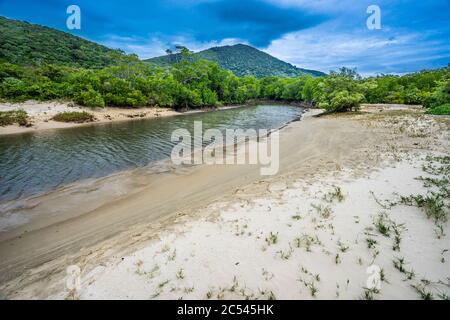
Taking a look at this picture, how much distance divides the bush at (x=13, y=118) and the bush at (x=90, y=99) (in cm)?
820

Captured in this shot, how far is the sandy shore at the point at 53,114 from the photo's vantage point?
957 inches

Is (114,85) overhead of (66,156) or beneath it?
overhead

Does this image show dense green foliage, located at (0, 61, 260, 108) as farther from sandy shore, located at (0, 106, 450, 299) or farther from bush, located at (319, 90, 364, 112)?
sandy shore, located at (0, 106, 450, 299)

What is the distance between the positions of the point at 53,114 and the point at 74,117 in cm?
251

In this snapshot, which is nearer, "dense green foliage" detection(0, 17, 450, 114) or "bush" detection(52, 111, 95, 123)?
"bush" detection(52, 111, 95, 123)

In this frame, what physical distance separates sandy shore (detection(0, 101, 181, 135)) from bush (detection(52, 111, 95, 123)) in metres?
0.66

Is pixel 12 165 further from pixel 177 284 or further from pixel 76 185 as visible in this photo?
pixel 177 284

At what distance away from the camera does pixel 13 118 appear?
2380 cm

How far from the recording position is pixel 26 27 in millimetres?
97188

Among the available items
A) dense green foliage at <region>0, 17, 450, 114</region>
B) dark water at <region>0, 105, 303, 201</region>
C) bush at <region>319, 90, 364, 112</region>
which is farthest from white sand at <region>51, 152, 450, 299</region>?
bush at <region>319, 90, 364, 112</region>

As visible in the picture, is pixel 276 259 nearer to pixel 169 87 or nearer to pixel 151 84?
pixel 151 84

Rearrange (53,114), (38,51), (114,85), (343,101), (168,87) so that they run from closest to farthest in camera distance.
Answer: (53,114), (343,101), (114,85), (168,87), (38,51)

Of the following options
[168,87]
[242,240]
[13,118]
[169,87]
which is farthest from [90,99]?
[242,240]

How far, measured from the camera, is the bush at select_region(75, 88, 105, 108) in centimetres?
3238
